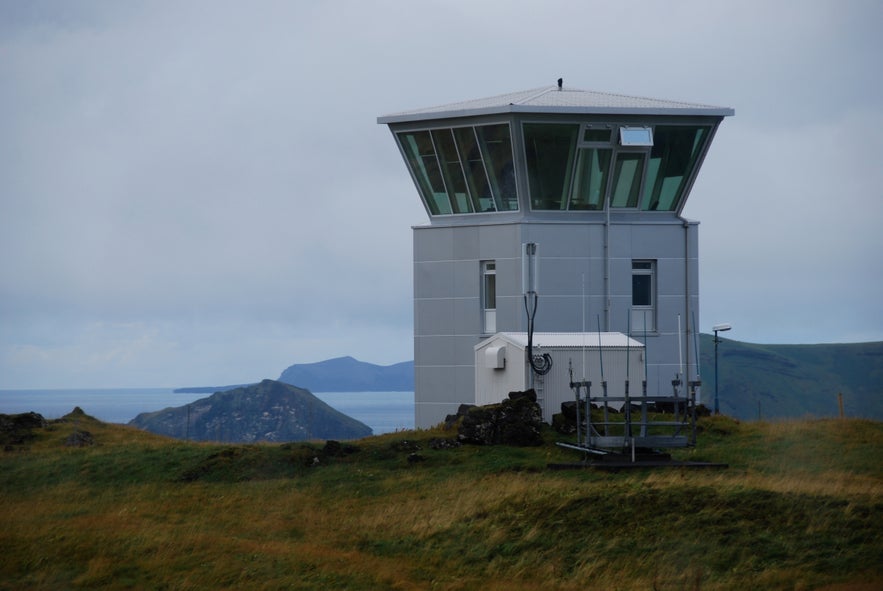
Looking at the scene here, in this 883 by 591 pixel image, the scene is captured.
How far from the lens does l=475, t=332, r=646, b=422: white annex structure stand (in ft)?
105

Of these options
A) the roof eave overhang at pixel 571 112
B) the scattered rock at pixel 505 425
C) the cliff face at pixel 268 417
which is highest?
the roof eave overhang at pixel 571 112

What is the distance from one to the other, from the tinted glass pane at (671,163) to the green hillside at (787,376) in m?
114

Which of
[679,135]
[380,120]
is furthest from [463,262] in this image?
[679,135]

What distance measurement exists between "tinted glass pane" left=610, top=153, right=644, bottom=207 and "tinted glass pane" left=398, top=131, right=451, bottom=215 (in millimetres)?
5804

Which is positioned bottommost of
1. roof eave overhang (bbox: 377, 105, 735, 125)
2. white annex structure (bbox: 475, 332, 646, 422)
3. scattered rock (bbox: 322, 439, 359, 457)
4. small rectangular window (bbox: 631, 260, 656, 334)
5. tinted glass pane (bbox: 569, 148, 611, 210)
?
scattered rock (bbox: 322, 439, 359, 457)

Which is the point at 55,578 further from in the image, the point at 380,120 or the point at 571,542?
the point at 380,120

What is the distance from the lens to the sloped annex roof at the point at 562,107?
130 ft

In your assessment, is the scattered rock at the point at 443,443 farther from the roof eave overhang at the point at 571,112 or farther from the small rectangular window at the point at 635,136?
the small rectangular window at the point at 635,136

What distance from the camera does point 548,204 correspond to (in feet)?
136

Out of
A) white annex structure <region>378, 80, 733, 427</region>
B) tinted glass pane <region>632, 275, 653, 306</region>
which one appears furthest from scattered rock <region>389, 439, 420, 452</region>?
tinted glass pane <region>632, 275, 653, 306</region>

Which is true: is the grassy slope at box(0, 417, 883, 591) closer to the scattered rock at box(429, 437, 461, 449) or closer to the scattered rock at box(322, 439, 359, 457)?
the scattered rock at box(322, 439, 359, 457)

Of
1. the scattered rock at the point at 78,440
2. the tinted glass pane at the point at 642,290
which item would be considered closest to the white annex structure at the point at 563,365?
the tinted glass pane at the point at 642,290

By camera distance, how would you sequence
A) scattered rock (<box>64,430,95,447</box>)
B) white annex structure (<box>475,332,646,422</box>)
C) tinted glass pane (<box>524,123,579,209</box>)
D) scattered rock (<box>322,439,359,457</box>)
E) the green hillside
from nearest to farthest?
scattered rock (<box>322,439,359,457</box>) → white annex structure (<box>475,332,646,422</box>) → scattered rock (<box>64,430,95,447</box>) → tinted glass pane (<box>524,123,579,209</box>) → the green hillside

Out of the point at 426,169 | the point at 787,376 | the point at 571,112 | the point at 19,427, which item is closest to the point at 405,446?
the point at 19,427
